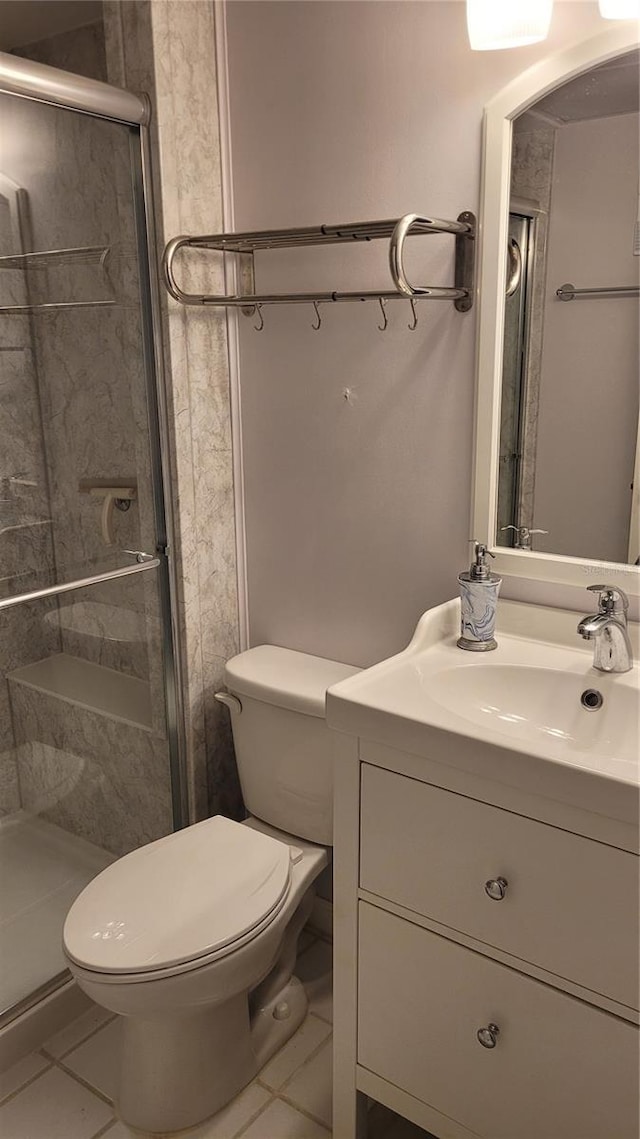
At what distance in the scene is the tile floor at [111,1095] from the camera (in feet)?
5.24

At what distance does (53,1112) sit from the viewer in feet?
5.38

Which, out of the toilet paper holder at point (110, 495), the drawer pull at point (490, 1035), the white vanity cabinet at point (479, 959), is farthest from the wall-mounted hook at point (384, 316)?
the drawer pull at point (490, 1035)

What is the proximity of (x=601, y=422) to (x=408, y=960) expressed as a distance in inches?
36.3

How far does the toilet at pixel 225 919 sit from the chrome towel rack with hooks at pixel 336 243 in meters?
0.75

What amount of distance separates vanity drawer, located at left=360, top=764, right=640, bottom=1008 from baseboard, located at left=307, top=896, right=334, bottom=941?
29.9 inches

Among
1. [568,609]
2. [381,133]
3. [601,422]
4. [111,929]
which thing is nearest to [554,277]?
[601,422]

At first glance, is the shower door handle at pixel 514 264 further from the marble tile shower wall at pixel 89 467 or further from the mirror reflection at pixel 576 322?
the marble tile shower wall at pixel 89 467

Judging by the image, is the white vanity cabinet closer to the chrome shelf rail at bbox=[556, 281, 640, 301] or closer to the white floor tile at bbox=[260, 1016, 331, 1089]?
the white floor tile at bbox=[260, 1016, 331, 1089]

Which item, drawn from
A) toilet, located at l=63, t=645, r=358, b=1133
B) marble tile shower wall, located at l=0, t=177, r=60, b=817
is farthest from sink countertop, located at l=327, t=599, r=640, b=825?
marble tile shower wall, located at l=0, t=177, r=60, b=817

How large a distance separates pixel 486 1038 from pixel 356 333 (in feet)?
4.10

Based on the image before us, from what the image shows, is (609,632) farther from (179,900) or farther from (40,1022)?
(40,1022)

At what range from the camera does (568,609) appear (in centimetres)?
152

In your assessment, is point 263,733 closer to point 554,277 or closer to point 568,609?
point 568,609

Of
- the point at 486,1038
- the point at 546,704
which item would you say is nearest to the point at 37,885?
the point at 486,1038
